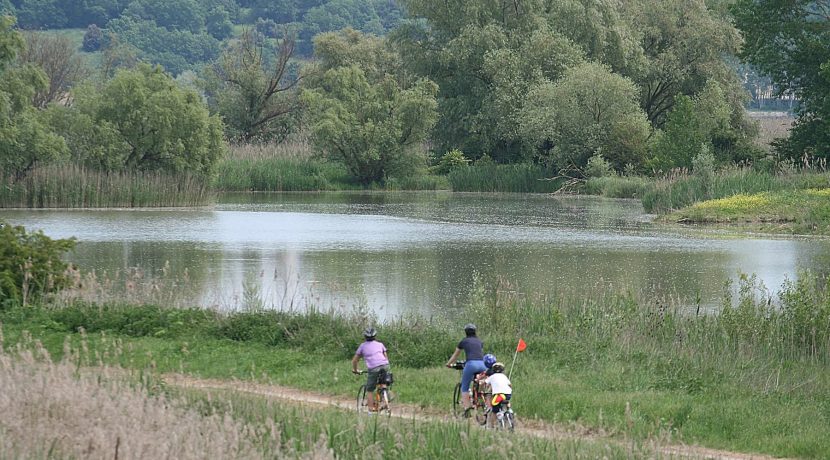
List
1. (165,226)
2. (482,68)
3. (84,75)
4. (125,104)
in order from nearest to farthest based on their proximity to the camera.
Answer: (165,226) < (125,104) < (482,68) < (84,75)

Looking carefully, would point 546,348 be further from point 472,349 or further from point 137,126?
point 137,126

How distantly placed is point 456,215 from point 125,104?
600 inches

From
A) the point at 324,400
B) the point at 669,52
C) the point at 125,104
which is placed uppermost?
the point at 669,52

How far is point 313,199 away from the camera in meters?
63.6

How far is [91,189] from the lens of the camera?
49.8 metres

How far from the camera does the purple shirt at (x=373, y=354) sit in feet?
40.2

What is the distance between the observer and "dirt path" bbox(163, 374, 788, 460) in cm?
1052

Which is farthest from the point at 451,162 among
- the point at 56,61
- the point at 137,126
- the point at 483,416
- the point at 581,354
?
the point at 483,416

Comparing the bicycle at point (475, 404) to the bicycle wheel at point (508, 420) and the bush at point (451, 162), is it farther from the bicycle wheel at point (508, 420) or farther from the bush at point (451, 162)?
the bush at point (451, 162)

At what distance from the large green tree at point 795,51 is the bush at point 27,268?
40.1 m

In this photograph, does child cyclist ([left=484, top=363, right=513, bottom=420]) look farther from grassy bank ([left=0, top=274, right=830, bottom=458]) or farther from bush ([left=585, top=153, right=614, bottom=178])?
bush ([left=585, top=153, right=614, bottom=178])

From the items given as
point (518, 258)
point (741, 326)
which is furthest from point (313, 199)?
point (741, 326)

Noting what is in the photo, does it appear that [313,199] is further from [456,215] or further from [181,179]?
[456,215]

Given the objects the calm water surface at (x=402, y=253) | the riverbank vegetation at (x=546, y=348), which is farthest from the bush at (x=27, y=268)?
the calm water surface at (x=402, y=253)
